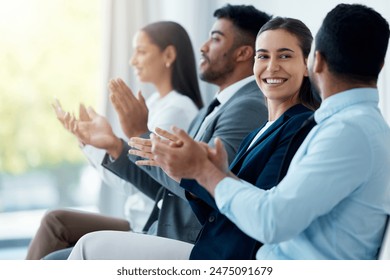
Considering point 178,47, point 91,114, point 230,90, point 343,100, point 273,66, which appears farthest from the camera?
point 178,47

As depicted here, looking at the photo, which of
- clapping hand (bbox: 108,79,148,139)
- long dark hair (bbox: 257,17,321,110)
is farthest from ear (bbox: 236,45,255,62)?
long dark hair (bbox: 257,17,321,110)

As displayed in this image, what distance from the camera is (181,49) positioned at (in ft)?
9.21

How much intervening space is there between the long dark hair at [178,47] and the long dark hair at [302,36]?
1.19 metres

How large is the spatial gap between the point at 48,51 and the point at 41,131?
538mm

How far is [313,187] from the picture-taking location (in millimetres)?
1097

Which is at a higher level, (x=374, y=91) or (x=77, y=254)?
(x=374, y=91)

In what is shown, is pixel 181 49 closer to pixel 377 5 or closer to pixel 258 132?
pixel 377 5

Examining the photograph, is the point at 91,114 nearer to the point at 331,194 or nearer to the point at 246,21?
the point at 246,21

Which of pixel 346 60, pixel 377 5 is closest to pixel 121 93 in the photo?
pixel 377 5

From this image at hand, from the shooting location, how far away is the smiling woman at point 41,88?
14.0 feet

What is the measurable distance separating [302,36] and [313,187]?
57cm

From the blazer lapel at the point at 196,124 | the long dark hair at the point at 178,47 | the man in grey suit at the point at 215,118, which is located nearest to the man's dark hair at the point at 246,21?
the man in grey suit at the point at 215,118

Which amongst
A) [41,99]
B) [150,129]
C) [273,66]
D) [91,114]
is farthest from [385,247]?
[41,99]
